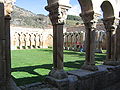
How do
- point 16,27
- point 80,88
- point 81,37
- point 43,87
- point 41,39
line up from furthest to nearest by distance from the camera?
point 41,39 → point 16,27 → point 81,37 → point 80,88 → point 43,87

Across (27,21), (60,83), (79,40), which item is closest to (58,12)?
(60,83)

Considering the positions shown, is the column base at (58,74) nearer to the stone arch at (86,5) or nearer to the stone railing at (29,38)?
the stone arch at (86,5)

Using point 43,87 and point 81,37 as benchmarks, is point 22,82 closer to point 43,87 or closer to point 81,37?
point 43,87

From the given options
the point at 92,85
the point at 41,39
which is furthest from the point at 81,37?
the point at 92,85

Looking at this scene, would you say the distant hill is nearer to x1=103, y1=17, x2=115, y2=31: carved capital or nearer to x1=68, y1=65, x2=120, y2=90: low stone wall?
x1=103, y1=17, x2=115, y2=31: carved capital

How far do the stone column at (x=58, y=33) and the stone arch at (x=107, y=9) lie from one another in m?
2.37

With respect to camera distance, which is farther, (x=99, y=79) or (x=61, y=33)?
(x=99, y=79)

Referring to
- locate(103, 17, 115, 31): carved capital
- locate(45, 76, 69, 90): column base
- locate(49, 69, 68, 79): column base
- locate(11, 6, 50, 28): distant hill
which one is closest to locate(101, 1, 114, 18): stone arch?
locate(103, 17, 115, 31): carved capital

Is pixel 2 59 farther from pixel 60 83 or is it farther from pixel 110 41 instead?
pixel 110 41

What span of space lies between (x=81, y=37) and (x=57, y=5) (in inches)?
730

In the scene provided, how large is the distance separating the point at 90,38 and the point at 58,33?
153 cm

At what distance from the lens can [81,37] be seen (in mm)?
22172

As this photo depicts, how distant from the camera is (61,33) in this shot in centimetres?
411

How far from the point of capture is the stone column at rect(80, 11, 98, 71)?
16.6ft
